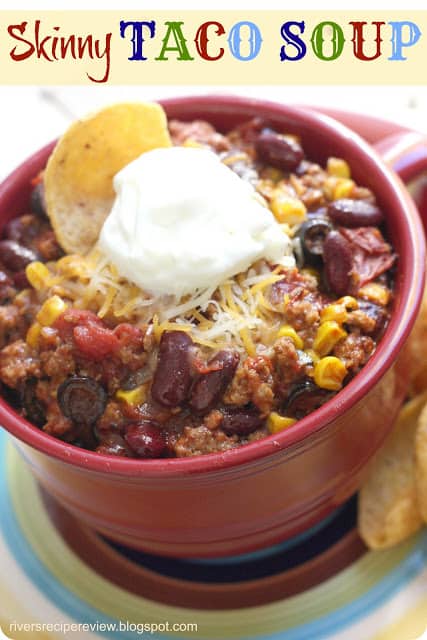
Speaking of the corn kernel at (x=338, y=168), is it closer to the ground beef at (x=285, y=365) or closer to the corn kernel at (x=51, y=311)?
the ground beef at (x=285, y=365)

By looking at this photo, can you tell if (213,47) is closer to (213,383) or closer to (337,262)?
(337,262)

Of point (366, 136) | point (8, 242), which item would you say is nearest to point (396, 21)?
point (366, 136)

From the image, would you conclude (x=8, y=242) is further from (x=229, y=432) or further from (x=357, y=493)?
(x=357, y=493)

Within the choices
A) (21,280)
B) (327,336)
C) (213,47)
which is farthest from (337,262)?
(213,47)

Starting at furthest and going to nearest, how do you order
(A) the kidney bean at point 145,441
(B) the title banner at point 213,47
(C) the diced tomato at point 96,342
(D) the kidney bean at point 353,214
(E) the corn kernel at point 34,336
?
(B) the title banner at point 213,47, (D) the kidney bean at point 353,214, (E) the corn kernel at point 34,336, (C) the diced tomato at point 96,342, (A) the kidney bean at point 145,441

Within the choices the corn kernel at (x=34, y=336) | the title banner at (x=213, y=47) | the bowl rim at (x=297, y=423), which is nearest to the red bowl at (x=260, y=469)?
the bowl rim at (x=297, y=423)

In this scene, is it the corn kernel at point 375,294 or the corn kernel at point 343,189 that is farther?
the corn kernel at point 343,189

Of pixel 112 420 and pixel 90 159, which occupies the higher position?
pixel 90 159
